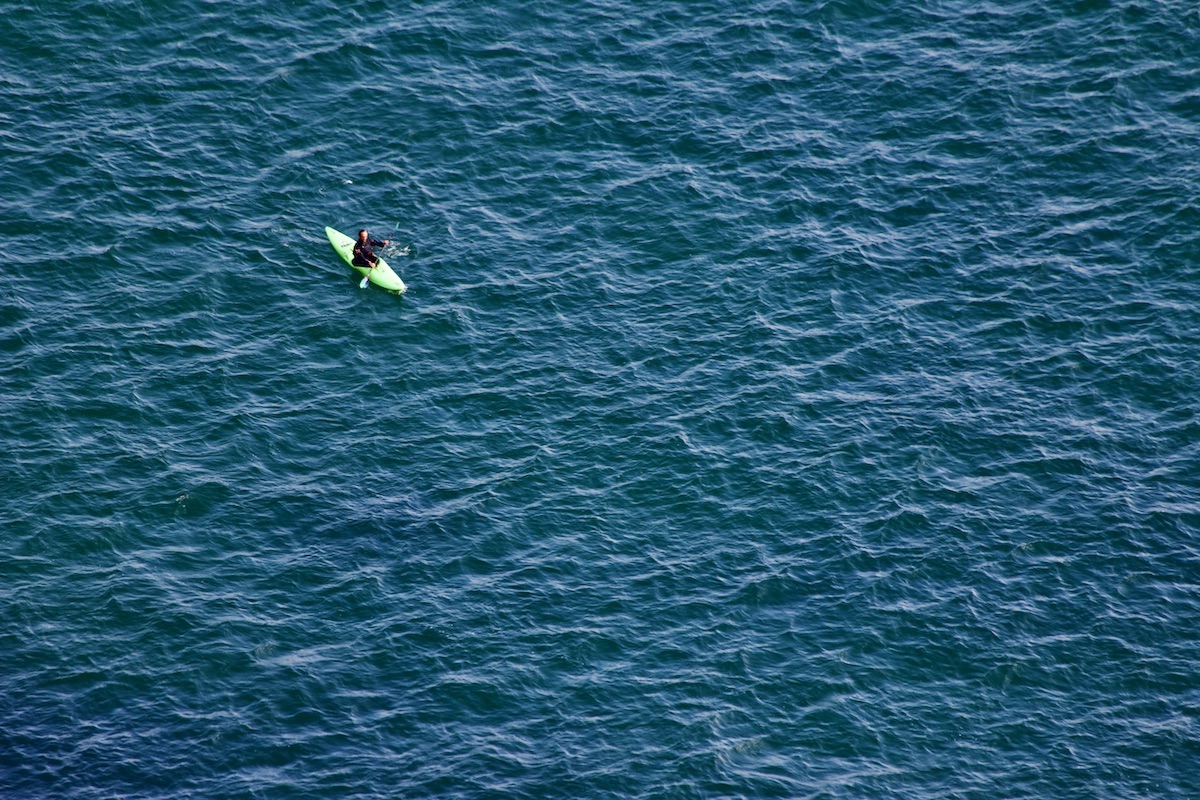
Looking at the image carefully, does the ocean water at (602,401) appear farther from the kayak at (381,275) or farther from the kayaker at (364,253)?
the kayaker at (364,253)

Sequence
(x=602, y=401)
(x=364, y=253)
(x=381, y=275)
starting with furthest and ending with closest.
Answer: (x=381, y=275)
(x=364, y=253)
(x=602, y=401)

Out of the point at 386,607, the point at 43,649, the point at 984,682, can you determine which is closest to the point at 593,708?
the point at 386,607

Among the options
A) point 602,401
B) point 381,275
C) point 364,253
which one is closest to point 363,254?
point 364,253

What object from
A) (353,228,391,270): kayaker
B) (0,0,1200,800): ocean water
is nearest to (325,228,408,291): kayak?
(353,228,391,270): kayaker

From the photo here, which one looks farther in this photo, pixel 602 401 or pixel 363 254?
pixel 363 254

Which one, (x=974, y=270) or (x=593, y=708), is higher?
(x=974, y=270)

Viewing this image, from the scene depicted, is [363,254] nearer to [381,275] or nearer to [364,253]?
[364,253]

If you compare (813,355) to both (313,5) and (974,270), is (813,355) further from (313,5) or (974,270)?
(313,5)

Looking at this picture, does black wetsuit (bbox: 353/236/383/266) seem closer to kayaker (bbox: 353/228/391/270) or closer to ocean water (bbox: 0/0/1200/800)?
kayaker (bbox: 353/228/391/270)

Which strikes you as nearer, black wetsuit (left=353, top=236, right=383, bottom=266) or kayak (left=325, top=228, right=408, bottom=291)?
black wetsuit (left=353, top=236, right=383, bottom=266)
